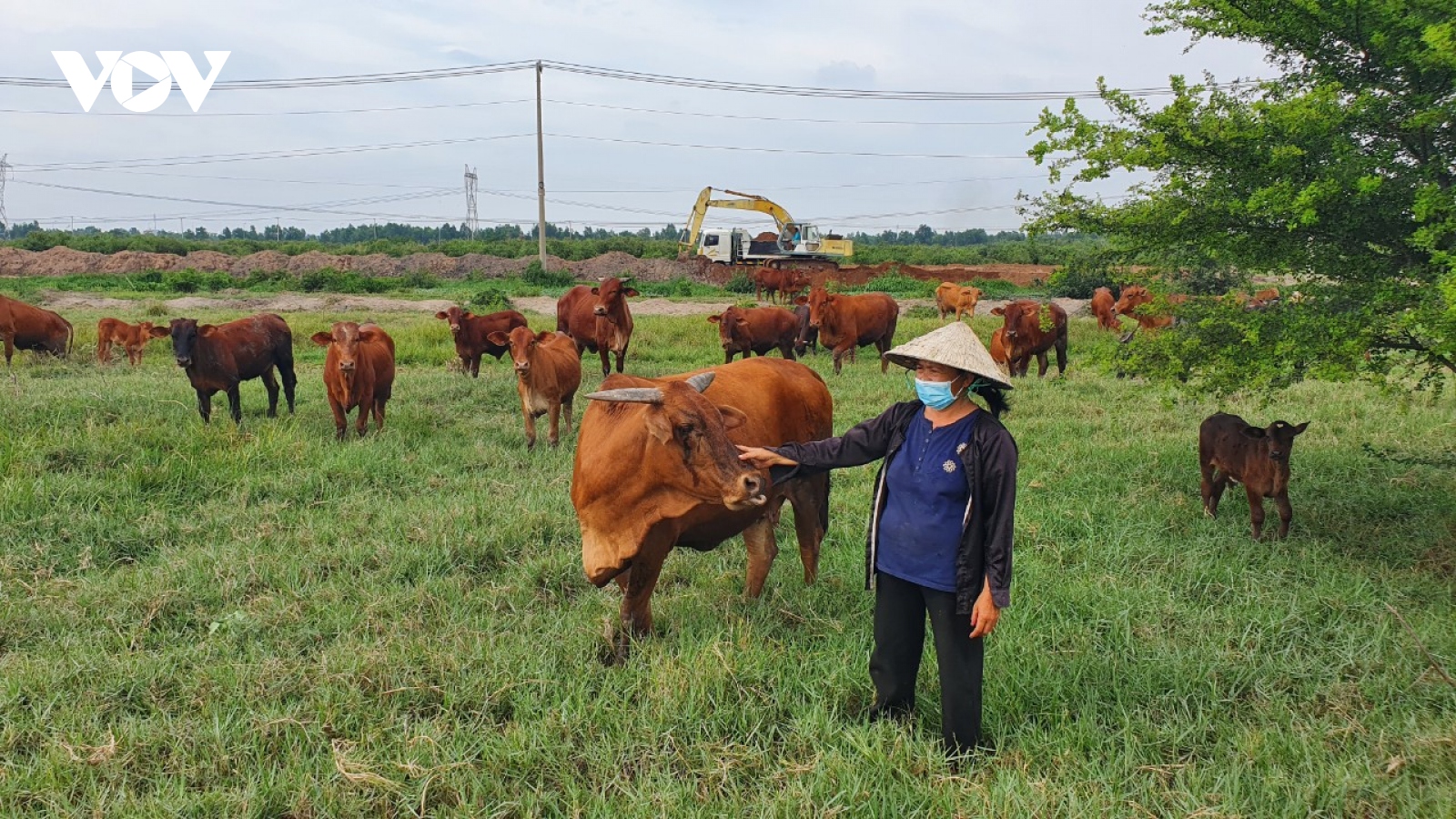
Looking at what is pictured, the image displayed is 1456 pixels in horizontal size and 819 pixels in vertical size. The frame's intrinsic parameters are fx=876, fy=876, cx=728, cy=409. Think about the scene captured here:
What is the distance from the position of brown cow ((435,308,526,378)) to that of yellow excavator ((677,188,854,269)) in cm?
2767

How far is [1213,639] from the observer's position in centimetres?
481

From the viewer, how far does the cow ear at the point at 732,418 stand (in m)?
4.34

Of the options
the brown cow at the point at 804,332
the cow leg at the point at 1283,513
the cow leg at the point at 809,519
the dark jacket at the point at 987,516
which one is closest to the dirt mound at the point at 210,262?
the brown cow at the point at 804,332

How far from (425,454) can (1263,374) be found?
294 inches

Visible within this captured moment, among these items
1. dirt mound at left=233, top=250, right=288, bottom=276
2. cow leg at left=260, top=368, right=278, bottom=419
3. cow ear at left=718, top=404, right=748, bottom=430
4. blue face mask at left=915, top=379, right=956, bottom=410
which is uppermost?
dirt mound at left=233, top=250, right=288, bottom=276

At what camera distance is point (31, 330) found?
15266mm

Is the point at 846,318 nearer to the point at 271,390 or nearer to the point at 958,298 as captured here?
the point at 958,298

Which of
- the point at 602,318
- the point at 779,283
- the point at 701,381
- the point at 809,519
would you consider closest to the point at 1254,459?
the point at 809,519

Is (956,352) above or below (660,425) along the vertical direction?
above

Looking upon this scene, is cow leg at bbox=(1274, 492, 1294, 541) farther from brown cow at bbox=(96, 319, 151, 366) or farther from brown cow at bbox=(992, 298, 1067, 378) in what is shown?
brown cow at bbox=(96, 319, 151, 366)

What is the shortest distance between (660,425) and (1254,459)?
4999mm

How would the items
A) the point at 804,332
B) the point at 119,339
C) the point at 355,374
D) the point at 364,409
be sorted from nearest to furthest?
the point at 355,374 < the point at 364,409 < the point at 119,339 < the point at 804,332

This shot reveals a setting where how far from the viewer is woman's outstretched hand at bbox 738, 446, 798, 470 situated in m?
4.20

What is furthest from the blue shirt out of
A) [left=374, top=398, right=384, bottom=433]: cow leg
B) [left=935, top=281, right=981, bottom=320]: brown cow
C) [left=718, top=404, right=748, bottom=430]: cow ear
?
[left=935, top=281, right=981, bottom=320]: brown cow
